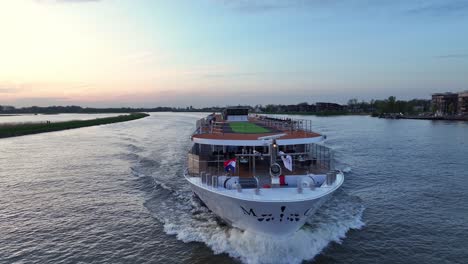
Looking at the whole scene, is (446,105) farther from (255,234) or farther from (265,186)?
(255,234)

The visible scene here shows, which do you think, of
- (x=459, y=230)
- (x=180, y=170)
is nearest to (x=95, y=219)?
(x=180, y=170)

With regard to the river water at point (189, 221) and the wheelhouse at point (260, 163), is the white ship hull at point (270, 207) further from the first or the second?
the river water at point (189, 221)

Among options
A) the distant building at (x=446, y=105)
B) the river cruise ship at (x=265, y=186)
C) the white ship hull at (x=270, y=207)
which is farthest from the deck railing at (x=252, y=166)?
the distant building at (x=446, y=105)

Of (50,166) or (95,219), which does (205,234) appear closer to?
(95,219)

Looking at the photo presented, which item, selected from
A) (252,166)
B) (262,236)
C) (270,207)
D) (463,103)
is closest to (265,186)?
(270,207)

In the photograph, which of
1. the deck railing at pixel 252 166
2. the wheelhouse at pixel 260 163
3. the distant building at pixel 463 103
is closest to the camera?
the wheelhouse at pixel 260 163

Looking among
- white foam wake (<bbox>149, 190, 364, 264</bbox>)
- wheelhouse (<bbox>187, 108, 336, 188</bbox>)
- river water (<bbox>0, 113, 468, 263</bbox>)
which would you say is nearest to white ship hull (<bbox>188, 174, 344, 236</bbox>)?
white foam wake (<bbox>149, 190, 364, 264</bbox>)
